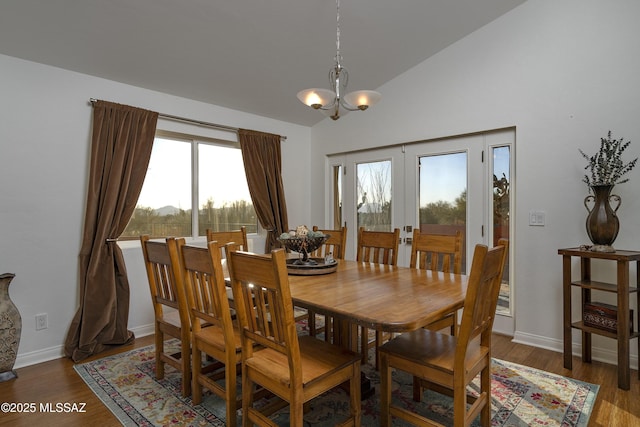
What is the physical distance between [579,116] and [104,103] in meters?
3.95

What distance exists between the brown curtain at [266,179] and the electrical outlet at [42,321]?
7.16ft

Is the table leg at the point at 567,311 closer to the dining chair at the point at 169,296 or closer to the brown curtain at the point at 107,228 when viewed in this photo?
the dining chair at the point at 169,296

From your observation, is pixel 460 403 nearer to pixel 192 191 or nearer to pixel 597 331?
pixel 597 331

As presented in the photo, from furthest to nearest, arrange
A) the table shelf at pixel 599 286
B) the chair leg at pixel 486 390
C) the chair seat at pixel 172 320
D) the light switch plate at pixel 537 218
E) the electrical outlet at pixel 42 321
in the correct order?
the light switch plate at pixel 537 218 → the electrical outlet at pixel 42 321 → the table shelf at pixel 599 286 → the chair seat at pixel 172 320 → the chair leg at pixel 486 390

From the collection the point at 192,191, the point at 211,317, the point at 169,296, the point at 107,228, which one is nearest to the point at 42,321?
the point at 107,228

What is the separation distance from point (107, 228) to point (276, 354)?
2.13 metres

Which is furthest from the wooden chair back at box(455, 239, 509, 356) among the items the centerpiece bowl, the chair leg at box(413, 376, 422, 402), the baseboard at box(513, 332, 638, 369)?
the baseboard at box(513, 332, 638, 369)

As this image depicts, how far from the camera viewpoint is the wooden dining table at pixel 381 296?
4.58 feet

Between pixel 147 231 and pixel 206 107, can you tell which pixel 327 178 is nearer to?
pixel 206 107

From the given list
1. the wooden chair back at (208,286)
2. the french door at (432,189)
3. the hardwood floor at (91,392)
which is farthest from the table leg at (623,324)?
the wooden chair back at (208,286)

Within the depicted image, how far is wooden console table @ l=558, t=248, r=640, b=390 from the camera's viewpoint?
229 centimetres

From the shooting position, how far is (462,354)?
146cm

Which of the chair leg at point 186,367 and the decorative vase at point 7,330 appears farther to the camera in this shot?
the decorative vase at point 7,330

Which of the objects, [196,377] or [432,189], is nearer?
[196,377]
